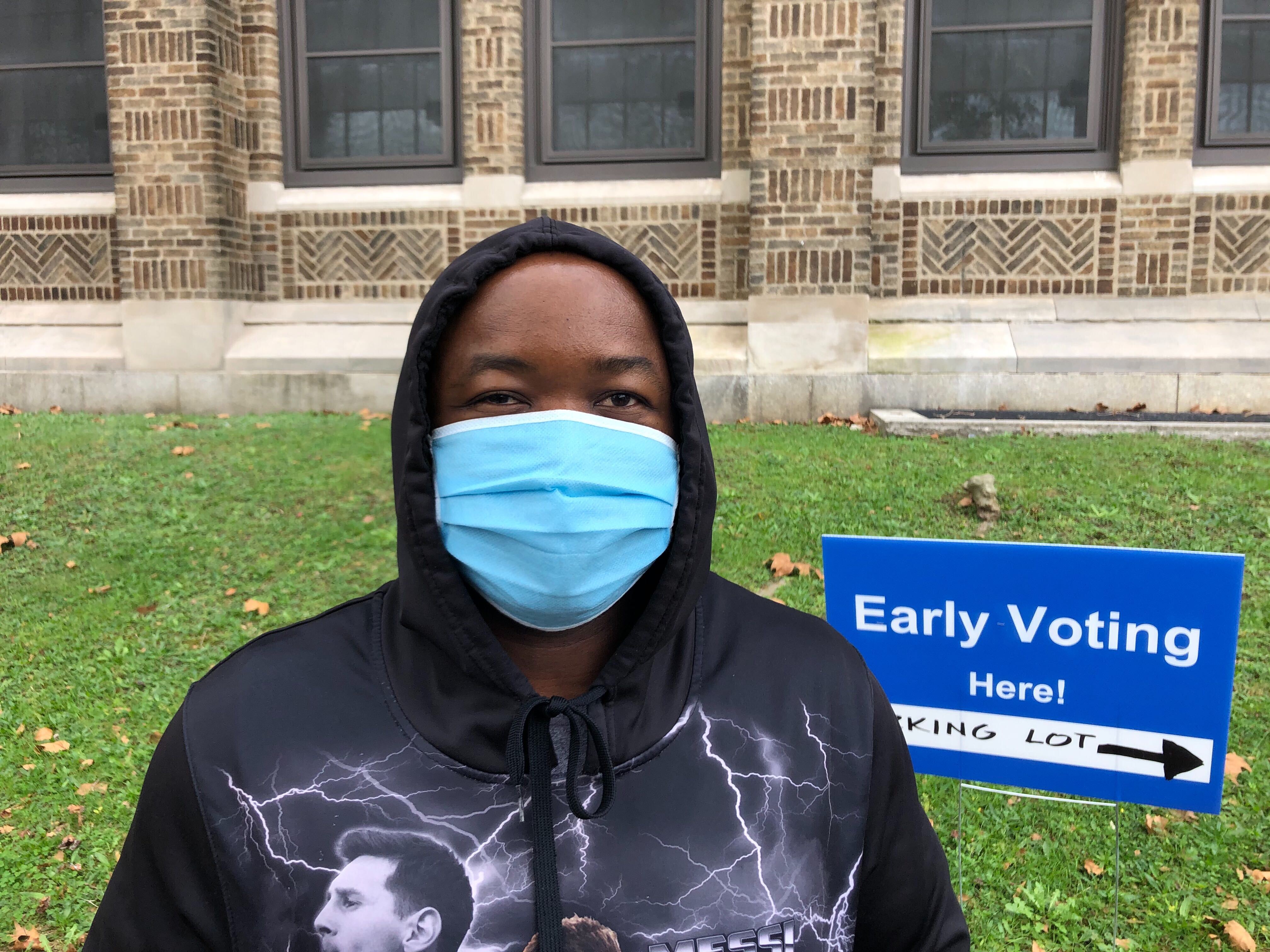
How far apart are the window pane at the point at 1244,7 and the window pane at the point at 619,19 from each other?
511 cm

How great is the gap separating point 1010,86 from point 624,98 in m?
3.84

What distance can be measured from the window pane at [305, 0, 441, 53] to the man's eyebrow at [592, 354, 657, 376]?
10.2 meters

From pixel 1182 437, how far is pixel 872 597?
562 cm

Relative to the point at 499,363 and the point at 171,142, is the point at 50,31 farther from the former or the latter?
the point at 499,363

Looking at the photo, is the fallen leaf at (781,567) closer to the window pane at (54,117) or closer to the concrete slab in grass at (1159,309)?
the concrete slab in grass at (1159,309)

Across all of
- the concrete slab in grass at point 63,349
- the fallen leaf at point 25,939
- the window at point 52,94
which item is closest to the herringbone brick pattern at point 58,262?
the concrete slab in grass at point 63,349

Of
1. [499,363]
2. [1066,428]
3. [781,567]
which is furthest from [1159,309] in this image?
[499,363]

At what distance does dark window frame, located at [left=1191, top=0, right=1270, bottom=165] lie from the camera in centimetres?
951

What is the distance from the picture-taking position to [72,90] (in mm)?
11023

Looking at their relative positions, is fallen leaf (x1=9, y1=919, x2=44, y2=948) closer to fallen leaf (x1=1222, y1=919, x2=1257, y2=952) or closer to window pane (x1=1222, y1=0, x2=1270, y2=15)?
fallen leaf (x1=1222, y1=919, x2=1257, y2=952)

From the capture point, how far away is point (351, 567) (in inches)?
221

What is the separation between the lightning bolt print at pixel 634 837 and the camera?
123 cm

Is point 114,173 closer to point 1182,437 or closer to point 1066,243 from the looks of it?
point 1066,243

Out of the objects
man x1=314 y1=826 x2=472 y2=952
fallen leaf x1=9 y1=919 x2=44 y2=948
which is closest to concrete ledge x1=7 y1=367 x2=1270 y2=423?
fallen leaf x1=9 y1=919 x2=44 y2=948
